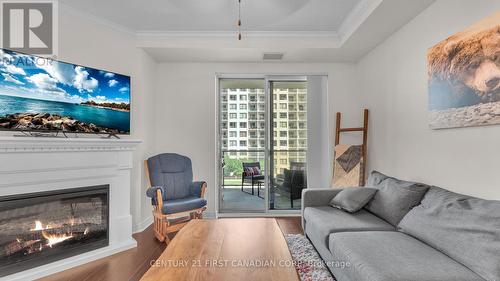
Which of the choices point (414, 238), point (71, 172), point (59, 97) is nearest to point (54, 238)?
point (71, 172)

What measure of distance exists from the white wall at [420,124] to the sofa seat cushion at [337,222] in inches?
26.8

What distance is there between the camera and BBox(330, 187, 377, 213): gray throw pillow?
2.58 metres

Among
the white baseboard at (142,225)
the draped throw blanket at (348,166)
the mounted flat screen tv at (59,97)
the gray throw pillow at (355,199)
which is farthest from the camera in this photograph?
the draped throw blanket at (348,166)

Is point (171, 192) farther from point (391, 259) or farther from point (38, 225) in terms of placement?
point (391, 259)

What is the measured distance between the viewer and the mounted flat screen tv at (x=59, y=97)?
229cm

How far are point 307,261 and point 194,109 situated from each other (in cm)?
275

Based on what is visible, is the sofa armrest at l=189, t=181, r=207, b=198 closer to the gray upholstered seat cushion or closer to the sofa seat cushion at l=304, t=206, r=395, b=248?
the gray upholstered seat cushion

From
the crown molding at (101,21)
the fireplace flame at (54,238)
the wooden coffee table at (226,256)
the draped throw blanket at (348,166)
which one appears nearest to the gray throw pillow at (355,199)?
the wooden coffee table at (226,256)

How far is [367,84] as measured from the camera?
12.5ft

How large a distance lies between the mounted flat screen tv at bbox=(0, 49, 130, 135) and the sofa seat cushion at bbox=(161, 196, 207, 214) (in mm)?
1071

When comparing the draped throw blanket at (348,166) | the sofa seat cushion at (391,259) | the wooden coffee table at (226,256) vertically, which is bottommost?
the wooden coffee table at (226,256)

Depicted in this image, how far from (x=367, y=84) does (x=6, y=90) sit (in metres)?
4.19

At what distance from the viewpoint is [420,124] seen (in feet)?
8.48

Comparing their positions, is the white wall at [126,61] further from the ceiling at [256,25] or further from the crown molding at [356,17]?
the crown molding at [356,17]
